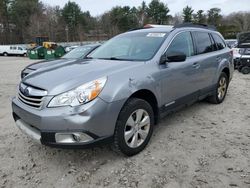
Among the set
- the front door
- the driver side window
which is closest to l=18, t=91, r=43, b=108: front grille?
the front door

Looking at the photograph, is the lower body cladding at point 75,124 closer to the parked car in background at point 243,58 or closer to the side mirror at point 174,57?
the side mirror at point 174,57

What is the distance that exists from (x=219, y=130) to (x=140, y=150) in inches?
60.5

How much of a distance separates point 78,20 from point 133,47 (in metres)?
61.6

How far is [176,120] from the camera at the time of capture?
180 inches

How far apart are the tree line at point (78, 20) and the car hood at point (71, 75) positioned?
177 feet

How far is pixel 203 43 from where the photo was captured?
4770 millimetres

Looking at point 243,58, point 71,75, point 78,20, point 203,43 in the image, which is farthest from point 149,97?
point 78,20

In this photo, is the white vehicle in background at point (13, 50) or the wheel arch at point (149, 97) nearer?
the wheel arch at point (149, 97)

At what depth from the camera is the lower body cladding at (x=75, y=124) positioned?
264cm

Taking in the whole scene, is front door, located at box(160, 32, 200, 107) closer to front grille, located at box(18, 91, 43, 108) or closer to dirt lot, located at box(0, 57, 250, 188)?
dirt lot, located at box(0, 57, 250, 188)

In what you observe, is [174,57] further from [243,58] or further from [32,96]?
[243,58]

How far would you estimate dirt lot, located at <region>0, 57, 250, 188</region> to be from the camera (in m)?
2.81

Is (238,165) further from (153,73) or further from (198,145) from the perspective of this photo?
(153,73)

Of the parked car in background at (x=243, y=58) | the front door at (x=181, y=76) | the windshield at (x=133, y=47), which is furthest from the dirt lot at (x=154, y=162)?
the parked car in background at (x=243, y=58)
